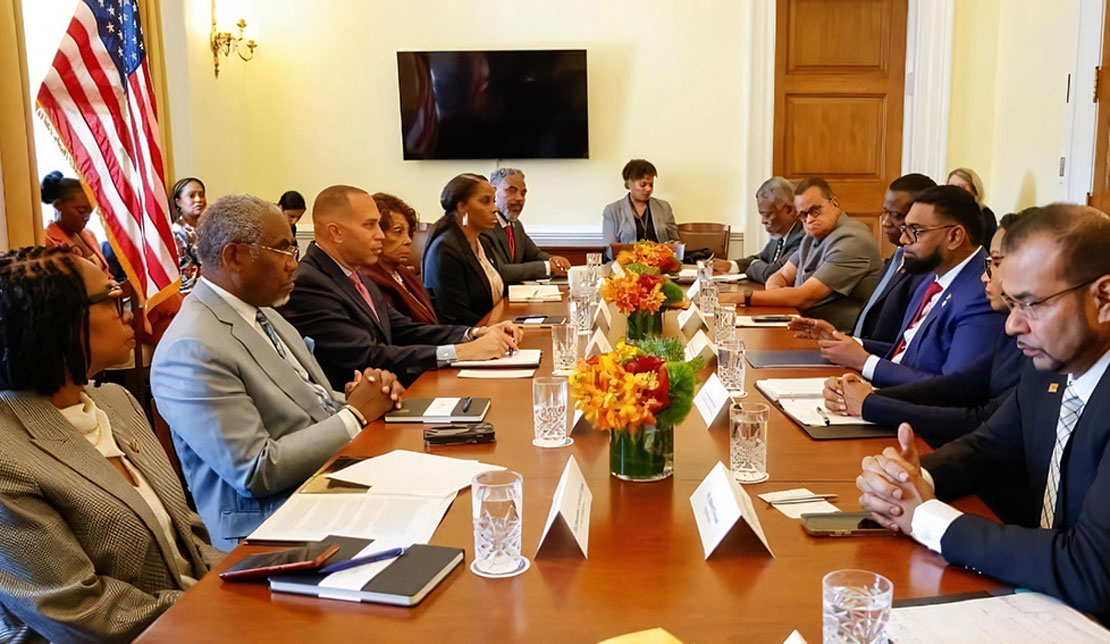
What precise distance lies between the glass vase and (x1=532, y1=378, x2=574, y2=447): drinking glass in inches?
10.9

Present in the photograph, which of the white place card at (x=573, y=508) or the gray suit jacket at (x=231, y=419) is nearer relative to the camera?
the white place card at (x=573, y=508)

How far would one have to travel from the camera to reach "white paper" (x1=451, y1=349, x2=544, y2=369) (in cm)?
315

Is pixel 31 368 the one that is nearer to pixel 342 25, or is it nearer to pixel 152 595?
pixel 152 595

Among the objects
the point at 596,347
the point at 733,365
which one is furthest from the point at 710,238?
the point at 733,365

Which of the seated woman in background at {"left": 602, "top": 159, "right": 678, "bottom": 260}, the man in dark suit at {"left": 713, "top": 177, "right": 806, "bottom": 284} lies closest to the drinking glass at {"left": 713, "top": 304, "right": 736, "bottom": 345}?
the man in dark suit at {"left": 713, "top": 177, "right": 806, "bottom": 284}

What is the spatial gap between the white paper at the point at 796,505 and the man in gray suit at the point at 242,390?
1.06 metres

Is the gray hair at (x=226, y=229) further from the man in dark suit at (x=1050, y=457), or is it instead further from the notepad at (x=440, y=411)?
the man in dark suit at (x=1050, y=457)

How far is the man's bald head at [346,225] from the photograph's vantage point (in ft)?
10.9

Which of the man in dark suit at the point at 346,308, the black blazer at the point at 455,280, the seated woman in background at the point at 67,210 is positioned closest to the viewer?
the man in dark suit at the point at 346,308

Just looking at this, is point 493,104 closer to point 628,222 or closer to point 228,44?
point 628,222

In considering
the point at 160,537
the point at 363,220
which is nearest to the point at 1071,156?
the point at 363,220

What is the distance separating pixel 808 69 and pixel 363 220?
5548mm

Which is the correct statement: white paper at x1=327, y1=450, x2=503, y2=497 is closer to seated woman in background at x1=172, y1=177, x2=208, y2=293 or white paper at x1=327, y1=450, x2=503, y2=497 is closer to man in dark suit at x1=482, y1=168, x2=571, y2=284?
man in dark suit at x1=482, y1=168, x2=571, y2=284

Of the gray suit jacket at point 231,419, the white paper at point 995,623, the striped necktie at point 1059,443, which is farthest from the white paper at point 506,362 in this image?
the white paper at point 995,623
